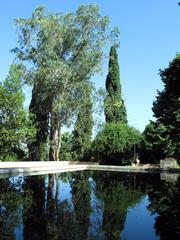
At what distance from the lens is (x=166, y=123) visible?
28.2 meters

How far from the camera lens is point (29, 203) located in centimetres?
888

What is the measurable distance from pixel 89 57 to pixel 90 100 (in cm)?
313

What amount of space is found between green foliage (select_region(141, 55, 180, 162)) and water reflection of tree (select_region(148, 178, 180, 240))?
12273 mm

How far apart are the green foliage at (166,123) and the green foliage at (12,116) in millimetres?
9236

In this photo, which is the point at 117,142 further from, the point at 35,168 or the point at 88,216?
the point at 88,216

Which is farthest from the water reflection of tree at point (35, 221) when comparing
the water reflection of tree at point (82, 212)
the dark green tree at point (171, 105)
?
the dark green tree at point (171, 105)

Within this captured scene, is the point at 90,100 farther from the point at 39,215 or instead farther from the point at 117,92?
the point at 39,215

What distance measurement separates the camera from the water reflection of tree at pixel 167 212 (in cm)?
622

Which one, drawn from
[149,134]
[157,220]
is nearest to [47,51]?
[149,134]

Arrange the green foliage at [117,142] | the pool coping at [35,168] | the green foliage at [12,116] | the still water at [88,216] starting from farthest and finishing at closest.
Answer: the green foliage at [117,142]
the green foliage at [12,116]
the pool coping at [35,168]
the still water at [88,216]

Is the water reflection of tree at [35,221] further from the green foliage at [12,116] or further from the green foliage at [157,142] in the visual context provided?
the green foliage at [157,142]

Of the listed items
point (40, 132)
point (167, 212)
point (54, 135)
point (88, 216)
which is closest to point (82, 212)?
point (88, 216)

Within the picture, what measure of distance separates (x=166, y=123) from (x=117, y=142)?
5.22 meters

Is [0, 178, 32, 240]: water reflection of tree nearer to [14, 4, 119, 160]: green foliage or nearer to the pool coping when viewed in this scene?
the pool coping
